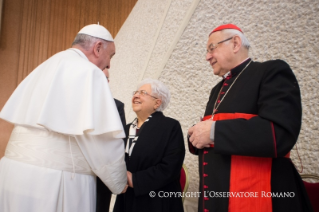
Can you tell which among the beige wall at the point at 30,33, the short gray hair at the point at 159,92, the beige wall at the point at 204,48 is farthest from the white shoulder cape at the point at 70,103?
the beige wall at the point at 30,33

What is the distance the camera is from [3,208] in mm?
1394

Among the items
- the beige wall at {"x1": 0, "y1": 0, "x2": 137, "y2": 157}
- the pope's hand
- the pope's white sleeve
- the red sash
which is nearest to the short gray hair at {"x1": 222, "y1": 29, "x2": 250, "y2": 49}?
the pope's hand

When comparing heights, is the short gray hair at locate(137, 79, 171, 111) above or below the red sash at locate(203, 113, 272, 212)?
above

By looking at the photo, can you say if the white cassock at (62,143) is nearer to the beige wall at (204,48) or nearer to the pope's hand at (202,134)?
the pope's hand at (202,134)

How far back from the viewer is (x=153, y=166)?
6.34 feet

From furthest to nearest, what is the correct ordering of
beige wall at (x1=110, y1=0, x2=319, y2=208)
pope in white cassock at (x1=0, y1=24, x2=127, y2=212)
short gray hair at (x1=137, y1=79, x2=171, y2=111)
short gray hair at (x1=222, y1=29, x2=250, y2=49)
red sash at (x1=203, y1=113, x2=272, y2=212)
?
short gray hair at (x1=137, y1=79, x2=171, y2=111) < beige wall at (x1=110, y1=0, x2=319, y2=208) < short gray hair at (x1=222, y1=29, x2=250, y2=49) < pope in white cassock at (x1=0, y1=24, x2=127, y2=212) < red sash at (x1=203, y1=113, x2=272, y2=212)

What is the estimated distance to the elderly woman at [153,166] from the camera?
1872mm

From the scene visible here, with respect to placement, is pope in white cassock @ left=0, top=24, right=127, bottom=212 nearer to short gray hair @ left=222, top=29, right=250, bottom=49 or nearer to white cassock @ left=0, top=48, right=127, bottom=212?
white cassock @ left=0, top=48, right=127, bottom=212

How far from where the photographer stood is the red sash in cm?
124

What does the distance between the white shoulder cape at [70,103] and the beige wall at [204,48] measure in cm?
146

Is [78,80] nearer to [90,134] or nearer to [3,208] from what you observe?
[90,134]

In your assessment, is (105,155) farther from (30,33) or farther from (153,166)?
(30,33)

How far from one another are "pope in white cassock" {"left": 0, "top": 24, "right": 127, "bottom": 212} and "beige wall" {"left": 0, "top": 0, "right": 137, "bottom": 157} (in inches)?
224

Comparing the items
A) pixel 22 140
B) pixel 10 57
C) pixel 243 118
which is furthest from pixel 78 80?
pixel 10 57
